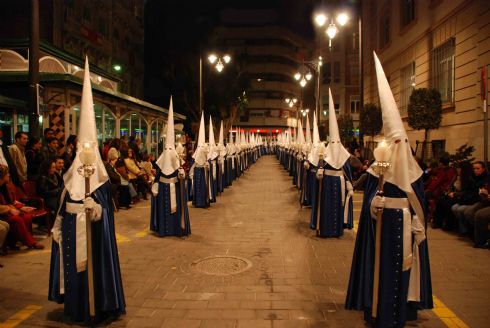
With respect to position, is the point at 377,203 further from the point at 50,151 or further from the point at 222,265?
the point at 50,151

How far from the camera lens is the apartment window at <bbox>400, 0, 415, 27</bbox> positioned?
22531 millimetres

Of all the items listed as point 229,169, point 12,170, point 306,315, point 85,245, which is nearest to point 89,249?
point 85,245

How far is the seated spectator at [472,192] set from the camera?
8.57 meters

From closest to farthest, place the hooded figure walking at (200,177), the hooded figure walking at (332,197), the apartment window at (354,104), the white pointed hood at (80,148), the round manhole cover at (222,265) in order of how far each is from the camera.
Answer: the white pointed hood at (80,148), the round manhole cover at (222,265), the hooded figure walking at (332,197), the hooded figure walking at (200,177), the apartment window at (354,104)

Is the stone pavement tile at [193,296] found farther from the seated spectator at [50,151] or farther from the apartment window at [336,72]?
the apartment window at [336,72]

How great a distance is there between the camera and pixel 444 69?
1864 centimetres

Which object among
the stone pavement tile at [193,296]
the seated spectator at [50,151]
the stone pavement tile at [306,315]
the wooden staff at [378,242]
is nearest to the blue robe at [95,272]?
the stone pavement tile at [193,296]

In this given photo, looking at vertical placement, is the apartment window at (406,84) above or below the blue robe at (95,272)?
above

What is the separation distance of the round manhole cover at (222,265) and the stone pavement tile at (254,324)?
1.70 meters

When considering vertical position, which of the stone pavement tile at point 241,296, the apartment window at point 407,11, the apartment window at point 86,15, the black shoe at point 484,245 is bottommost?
the stone pavement tile at point 241,296

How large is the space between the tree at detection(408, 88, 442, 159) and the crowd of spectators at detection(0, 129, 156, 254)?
30.9ft

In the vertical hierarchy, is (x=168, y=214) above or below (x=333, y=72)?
below

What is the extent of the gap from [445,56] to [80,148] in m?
17.5

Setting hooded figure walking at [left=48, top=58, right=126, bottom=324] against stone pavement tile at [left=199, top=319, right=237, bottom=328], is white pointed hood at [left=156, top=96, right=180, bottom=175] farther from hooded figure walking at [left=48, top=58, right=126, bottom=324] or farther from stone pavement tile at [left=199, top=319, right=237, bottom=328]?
stone pavement tile at [left=199, top=319, right=237, bottom=328]
